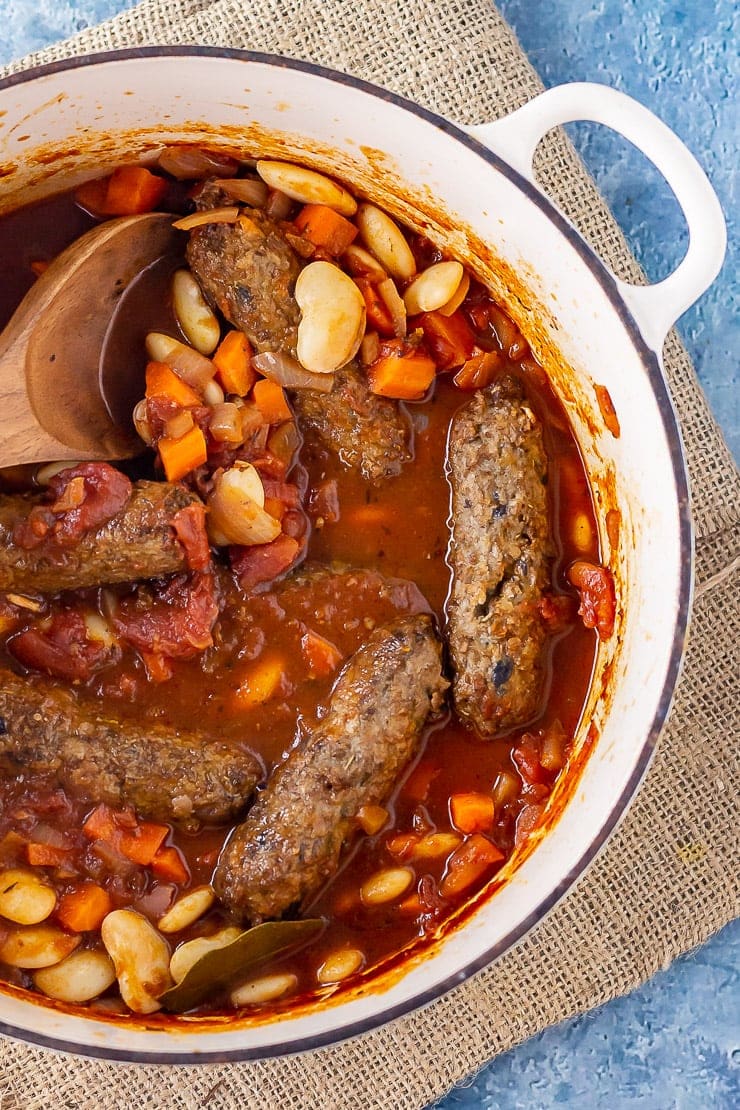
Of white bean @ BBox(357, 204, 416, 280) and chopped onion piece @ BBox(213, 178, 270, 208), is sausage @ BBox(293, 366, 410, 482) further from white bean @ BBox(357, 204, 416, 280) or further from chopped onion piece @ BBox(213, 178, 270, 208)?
chopped onion piece @ BBox(213, 178, 270, 208)

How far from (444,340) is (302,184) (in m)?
0.52

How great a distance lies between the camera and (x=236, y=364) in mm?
2871

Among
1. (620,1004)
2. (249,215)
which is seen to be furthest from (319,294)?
(620,1004)

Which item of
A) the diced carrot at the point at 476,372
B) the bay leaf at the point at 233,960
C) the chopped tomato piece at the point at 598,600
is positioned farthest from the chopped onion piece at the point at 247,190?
the bay leaf at the point at 233,960

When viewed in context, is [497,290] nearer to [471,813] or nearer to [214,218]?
[214,218]

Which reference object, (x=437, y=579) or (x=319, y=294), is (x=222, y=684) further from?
(x=319, y=294)

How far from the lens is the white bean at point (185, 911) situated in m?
2.77

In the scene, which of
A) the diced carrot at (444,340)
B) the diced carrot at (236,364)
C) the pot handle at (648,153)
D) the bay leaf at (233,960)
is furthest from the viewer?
the diced carrot at (444,340)

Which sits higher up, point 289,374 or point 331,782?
point 289,374

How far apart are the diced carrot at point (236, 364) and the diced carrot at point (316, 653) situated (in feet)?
2.05

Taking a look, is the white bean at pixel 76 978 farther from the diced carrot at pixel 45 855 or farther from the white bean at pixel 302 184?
the white bean at pixel 302 184

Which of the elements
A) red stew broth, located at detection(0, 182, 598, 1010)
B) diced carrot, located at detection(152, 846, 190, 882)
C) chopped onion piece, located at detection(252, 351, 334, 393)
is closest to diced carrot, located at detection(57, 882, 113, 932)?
red stew broth, located at detection(0, 182, 598, 1010)

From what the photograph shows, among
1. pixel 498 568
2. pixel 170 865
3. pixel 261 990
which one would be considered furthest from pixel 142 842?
pixel 498 568

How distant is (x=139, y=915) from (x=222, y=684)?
58 cm
